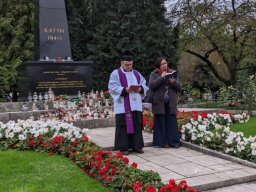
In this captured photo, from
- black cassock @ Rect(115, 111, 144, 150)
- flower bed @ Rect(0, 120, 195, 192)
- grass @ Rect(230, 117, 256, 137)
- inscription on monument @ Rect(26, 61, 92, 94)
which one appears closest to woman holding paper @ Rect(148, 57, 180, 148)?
black cassock @ Rect(115, 111, 144, 150)

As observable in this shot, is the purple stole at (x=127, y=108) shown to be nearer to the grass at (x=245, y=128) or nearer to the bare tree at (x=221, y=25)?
the grass at (x=245, y=128)

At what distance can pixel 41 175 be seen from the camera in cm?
510

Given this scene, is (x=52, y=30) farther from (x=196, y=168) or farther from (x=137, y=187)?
(x=137, y=187)

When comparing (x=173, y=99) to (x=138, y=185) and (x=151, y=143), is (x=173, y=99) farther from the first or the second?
(x=138, y=185)

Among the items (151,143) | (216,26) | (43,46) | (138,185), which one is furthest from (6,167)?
(216,26)

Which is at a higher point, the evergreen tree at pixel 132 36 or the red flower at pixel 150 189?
the evergreen tree at pixel 132 36

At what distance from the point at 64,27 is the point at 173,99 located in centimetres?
748

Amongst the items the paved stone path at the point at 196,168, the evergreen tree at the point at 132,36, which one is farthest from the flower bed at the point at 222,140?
the evergreen tree at the point at 132,36

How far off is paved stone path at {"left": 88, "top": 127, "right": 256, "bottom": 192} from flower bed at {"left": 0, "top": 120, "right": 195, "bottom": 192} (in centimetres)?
57

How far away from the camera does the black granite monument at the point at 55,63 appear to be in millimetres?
12469

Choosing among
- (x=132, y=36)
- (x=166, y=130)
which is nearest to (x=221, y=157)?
(x=166, y=130)

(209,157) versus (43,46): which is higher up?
(43,46)

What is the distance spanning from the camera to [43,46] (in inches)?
515

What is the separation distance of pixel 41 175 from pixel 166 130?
282 centimetres
